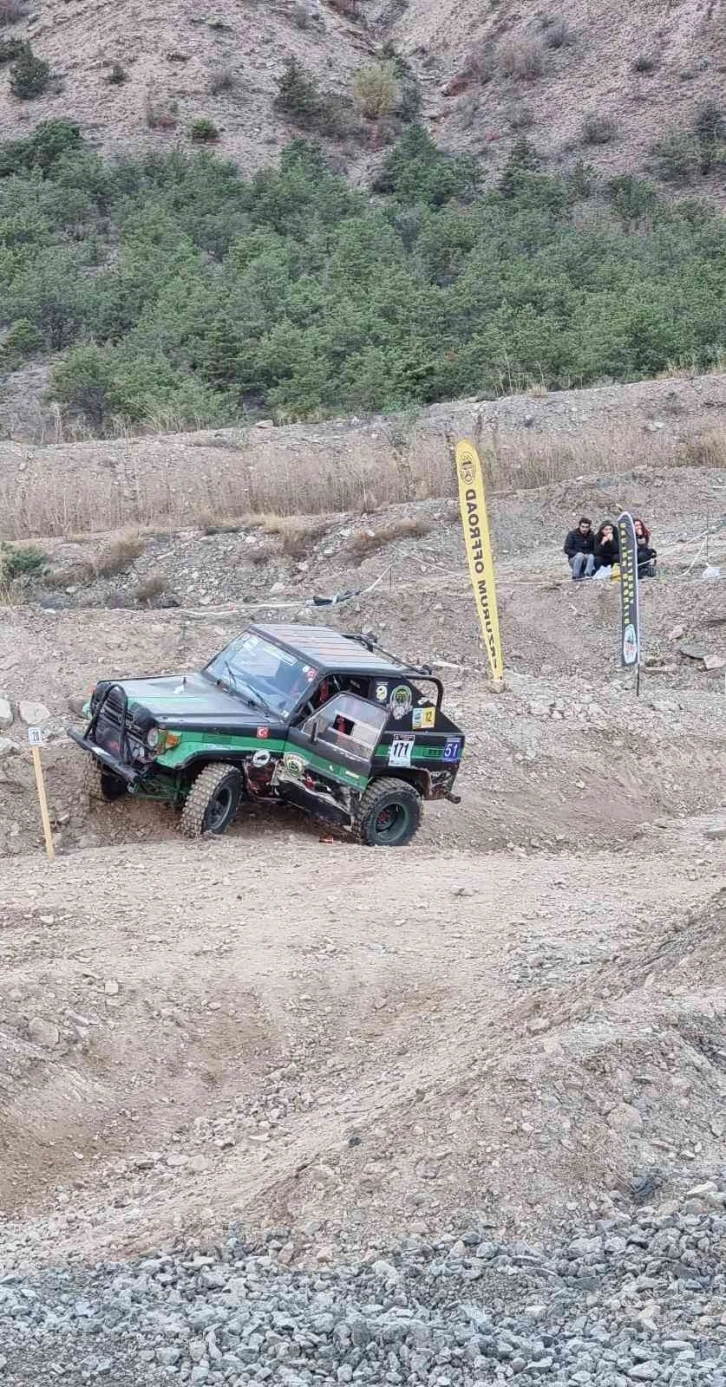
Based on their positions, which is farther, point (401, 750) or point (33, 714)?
point (33, 714)

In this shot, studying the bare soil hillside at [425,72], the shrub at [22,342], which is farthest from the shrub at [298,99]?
the shrub at [22,342]

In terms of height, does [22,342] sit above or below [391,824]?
above

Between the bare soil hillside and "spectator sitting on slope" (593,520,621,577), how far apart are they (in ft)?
116

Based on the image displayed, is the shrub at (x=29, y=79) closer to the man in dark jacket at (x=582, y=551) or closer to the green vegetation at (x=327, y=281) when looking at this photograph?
the green vegetation at (x=327, y=281)

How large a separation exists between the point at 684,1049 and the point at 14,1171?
10.9ft

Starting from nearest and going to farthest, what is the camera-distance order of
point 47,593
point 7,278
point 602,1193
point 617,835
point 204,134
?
point 602,1193
point 617,835
point 47,593
point 7,278
point 204,134

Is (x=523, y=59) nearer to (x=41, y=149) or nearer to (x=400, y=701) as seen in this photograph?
(x=41, y=149)

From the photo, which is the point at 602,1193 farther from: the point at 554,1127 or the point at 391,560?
the point at 391,560

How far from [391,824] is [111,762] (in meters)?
2.45

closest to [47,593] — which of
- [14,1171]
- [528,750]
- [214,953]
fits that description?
[528,750]

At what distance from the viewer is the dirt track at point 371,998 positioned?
22.8 feet

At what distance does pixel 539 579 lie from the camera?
2056 cm

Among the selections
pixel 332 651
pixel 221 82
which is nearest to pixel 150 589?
pixel 332 651

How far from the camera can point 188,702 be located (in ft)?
39.2
